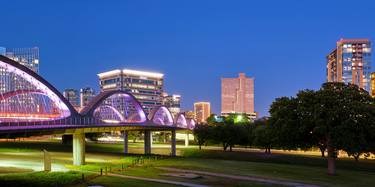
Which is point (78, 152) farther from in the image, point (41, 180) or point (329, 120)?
point (329, 120)

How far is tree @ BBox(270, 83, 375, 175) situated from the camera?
54625mm

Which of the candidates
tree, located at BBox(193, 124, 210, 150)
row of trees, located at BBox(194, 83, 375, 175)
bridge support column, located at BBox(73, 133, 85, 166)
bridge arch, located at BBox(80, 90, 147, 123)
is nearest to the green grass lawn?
bridge support column, located at BBox(73, 133, 85, 166)

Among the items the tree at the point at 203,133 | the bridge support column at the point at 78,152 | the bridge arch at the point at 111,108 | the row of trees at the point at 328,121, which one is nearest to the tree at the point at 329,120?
the row of trees at the point at 328,121

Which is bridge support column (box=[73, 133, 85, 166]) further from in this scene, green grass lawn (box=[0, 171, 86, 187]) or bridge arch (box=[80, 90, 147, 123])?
green grass lawn (box=[0, 171, 86, 187])

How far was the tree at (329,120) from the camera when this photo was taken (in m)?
54.6

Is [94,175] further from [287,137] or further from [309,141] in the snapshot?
[309,141]

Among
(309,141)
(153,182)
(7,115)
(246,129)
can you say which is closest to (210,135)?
(246,129)

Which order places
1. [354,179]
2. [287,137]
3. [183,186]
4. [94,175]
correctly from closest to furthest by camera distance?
1. [183,186]
2. [94,175]
3. [354,179]
4. [287,137]

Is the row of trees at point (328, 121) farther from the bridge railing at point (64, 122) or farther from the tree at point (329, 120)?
the bridge railing at point (64, 122)

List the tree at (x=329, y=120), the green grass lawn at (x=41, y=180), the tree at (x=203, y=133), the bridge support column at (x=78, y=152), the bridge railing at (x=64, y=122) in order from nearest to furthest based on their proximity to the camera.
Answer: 1. the green grass lawn at (x=41, y=180)
2. the bridge railing at (x=64, y=122)
3. the tree at (x=329, y=120)
4. the bridge support column at (x=78, y=152)
5. the tree at (x=203, y=133)

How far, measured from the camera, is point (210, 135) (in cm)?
12644

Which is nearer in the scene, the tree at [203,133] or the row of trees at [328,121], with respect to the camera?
the row of trees at [328,121]

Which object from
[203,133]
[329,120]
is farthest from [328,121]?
[203,133]

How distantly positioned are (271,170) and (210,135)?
2621 inches
